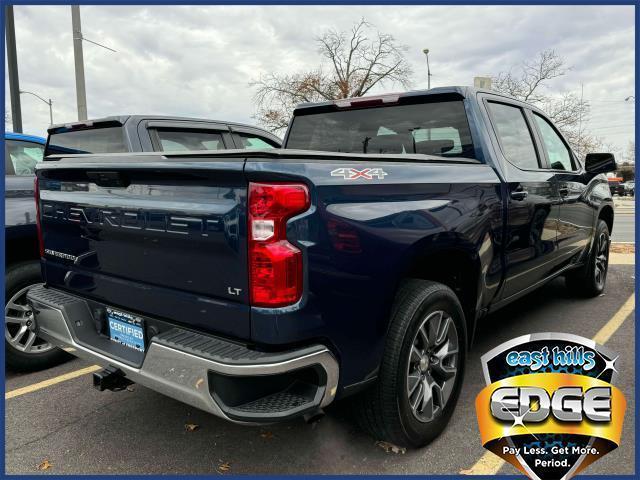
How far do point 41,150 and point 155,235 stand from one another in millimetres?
3173

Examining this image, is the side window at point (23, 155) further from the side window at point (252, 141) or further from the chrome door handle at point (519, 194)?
the chrome door handle at point (519, 194)

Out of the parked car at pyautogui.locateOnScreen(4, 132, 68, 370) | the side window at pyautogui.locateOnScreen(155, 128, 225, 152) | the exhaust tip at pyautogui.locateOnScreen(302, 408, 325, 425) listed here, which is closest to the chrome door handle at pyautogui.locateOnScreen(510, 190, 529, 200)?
the exhaust tip at pyautogui.locateOnScreen(302, 408, 325, 425)

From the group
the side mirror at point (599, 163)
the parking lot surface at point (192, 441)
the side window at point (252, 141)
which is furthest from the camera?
the side window at point (252, 141)

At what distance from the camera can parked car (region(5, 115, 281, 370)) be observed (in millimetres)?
3707

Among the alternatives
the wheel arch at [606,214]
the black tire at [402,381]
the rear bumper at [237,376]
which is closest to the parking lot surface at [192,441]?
the black tire at [402,381]

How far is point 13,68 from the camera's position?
10.6m

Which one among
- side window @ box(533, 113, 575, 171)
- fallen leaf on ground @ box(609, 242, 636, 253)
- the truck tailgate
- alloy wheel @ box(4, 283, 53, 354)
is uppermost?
side window @ box(533, 113, 575, 171)

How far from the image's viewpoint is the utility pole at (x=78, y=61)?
29.7 ft

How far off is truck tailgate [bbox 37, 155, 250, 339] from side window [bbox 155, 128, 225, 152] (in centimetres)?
178

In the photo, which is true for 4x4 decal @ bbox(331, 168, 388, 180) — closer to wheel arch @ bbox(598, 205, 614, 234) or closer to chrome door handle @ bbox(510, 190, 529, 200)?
chrome door handle @ bbox(510, 190, 529, 200)

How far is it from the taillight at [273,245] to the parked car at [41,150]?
188 cm

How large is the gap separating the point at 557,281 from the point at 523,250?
3449 millimetres

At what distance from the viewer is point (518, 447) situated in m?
2.49

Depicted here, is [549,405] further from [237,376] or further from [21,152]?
[21,152]
